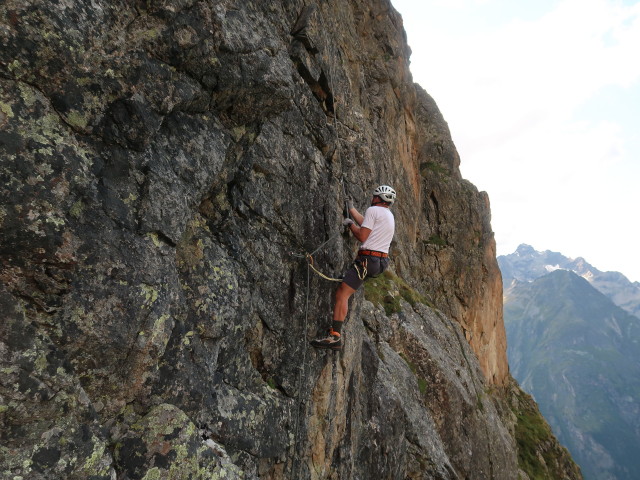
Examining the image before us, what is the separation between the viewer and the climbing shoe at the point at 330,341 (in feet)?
37.6

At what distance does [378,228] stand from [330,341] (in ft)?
12.7

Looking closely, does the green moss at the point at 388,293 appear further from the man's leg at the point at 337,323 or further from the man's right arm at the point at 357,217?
the man's leg at the point at 337,323

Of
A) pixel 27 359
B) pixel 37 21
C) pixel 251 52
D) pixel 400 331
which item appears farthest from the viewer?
pixel 400 331

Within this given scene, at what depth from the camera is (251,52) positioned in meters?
9.68

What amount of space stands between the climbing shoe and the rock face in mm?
317

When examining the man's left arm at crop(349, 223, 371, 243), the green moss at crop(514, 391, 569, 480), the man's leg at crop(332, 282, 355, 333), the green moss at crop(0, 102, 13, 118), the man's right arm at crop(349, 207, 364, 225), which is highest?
the man's right arm at crop(349, 207, 364, 225)

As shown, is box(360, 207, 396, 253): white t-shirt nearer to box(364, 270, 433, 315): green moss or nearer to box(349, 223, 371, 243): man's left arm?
box(349, 223, 371, 243): man's left arm

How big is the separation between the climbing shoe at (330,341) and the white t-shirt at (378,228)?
9.49ft

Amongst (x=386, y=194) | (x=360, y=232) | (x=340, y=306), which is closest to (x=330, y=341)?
(x=340, y=306)

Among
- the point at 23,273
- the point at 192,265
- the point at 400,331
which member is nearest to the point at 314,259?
the point at 192,265

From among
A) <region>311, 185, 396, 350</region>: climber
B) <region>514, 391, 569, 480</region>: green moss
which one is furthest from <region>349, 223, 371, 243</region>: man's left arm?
<region>514, 391, 569, 480</region>: green moss

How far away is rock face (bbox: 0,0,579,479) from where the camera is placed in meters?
6.07

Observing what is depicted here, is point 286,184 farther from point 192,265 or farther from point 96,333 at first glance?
point 96,333

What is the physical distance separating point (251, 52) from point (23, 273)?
7015 mm
